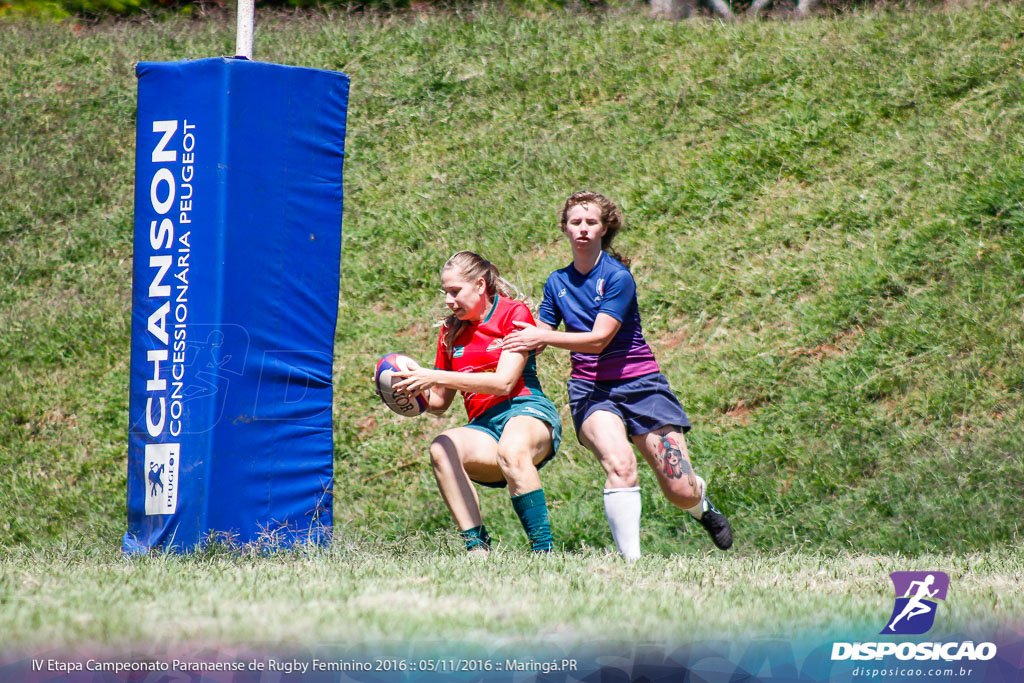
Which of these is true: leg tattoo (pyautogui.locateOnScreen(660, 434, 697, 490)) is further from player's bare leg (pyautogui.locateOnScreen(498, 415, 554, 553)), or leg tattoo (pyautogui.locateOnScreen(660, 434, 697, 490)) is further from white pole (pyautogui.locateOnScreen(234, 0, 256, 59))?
white pole (pyautogui.locateOnScreen(234, 0, 256, 59))

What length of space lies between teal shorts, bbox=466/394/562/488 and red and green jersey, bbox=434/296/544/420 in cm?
3

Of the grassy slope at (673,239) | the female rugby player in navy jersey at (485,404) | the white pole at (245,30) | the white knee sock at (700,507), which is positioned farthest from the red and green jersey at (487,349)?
the white pole at (245,30)

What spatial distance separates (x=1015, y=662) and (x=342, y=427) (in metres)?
6.10

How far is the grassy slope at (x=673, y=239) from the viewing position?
275 inches

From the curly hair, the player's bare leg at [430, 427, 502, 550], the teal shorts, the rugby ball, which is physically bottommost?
the player's bare leg at [430, 427, 502, 550]

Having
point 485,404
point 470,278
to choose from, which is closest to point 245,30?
point 470,278

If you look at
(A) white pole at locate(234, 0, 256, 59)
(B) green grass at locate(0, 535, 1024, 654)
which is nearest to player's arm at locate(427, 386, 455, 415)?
(B) green grass at locate(0, 535, 1024, 654)

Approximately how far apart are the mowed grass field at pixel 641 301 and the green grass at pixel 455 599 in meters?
0.02

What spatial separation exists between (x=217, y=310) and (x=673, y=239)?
5581 millimetres

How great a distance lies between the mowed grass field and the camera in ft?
13.2

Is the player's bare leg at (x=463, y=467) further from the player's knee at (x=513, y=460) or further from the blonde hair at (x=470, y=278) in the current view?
the blonde hair at (x=470, y=278)

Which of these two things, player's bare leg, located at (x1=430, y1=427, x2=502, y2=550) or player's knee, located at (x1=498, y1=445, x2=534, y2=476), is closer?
player's knee, located at (x1=498, y1=445, x2=534, y2=476)

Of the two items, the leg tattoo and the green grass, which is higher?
the leg tattoo

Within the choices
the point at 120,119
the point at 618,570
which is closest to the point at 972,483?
the point at 618,570
